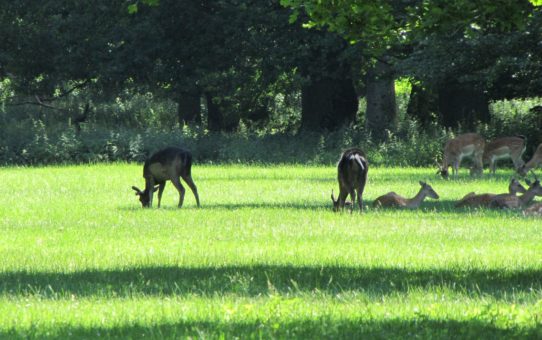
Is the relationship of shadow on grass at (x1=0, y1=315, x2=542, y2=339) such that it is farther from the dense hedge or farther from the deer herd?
the dense hedge

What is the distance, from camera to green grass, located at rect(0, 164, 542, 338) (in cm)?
903

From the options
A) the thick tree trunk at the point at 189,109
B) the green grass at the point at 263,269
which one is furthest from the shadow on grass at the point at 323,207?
the thick tree trunk at the point at 189,109

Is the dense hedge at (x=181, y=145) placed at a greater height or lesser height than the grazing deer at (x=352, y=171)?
lesser

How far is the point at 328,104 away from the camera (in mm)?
45750

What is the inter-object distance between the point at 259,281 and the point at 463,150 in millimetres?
20777

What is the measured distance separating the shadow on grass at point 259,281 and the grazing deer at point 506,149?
66.6 feet

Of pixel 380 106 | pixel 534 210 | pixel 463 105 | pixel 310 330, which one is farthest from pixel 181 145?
pixel 310 330

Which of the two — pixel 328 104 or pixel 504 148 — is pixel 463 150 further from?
pixel 328 104

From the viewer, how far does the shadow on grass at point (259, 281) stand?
37.1 feet

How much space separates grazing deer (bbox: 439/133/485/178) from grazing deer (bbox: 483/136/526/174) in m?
0.41

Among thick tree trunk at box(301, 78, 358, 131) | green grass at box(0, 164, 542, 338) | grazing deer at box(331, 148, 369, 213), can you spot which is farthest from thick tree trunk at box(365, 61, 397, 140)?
grazing deer at box(331, 148, 369, 213)

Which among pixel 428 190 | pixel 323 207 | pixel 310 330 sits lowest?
pixel 323 207

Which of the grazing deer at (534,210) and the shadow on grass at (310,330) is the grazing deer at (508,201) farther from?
the shadow on grass at (310,330)

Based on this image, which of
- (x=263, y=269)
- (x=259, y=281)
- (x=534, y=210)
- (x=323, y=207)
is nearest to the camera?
(x=259, y=281)
